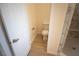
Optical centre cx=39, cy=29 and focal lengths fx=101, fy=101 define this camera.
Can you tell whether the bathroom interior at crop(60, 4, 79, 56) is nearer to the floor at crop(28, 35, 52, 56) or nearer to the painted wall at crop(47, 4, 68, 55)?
the painted wall at crop(47, 4, 68, 55)

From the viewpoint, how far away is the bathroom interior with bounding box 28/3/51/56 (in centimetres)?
143

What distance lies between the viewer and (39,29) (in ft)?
5.29

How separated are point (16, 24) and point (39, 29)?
40 centimetres

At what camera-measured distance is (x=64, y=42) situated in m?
1.67

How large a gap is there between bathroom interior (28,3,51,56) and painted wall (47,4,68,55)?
0.07 meters

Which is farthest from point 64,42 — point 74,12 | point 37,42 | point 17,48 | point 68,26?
point 17,48

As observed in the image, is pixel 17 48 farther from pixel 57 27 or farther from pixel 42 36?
pixel 57 27

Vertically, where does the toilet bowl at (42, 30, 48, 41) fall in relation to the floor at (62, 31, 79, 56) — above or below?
above

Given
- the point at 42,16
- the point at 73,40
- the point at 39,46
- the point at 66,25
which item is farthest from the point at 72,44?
the point at 42,16

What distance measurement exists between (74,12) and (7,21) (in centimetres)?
84

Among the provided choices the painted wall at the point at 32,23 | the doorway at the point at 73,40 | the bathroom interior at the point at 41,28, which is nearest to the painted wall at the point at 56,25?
the bathroom interior at the point at 41,28

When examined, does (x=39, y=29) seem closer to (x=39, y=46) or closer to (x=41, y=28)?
(x=41, y=28)

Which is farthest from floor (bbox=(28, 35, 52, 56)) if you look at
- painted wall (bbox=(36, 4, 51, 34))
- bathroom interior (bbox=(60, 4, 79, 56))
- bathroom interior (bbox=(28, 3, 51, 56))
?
bathroom interior (bbox=(60, 4, 79, 56))

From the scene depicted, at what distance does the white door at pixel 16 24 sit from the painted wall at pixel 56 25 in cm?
40
